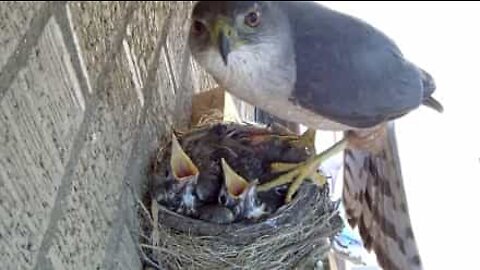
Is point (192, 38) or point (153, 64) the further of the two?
point (153, 64)

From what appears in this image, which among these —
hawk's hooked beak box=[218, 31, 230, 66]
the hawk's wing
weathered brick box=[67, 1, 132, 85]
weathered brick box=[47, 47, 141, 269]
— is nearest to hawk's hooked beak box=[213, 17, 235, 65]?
hawk's hooked beak box=[218, 31, 230, 66]

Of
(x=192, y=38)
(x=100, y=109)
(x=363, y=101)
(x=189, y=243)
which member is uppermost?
(x=192, y=38)

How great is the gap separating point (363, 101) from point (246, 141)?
992mm

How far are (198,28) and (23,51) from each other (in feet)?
1.01

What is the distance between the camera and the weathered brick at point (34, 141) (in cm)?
129

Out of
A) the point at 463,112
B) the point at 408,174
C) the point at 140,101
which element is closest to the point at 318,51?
the point at 463,112

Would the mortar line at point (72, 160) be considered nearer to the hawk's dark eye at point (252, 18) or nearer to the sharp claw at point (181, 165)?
the hawk's dark eye at point (252, 18)

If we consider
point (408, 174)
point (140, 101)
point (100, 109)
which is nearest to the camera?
point (100, 109)

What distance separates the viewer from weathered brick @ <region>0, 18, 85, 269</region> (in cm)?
129

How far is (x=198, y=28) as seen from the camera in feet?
3.59

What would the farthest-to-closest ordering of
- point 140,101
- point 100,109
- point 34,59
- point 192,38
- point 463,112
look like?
point 140,101, point 100,109, point 463,112, point 34,59, point 192,38

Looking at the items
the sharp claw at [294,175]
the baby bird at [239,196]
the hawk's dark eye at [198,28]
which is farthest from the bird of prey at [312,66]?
the baby bird at [239,196]

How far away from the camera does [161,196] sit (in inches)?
82.0

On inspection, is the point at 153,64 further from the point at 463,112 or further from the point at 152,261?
the point at 463,112
